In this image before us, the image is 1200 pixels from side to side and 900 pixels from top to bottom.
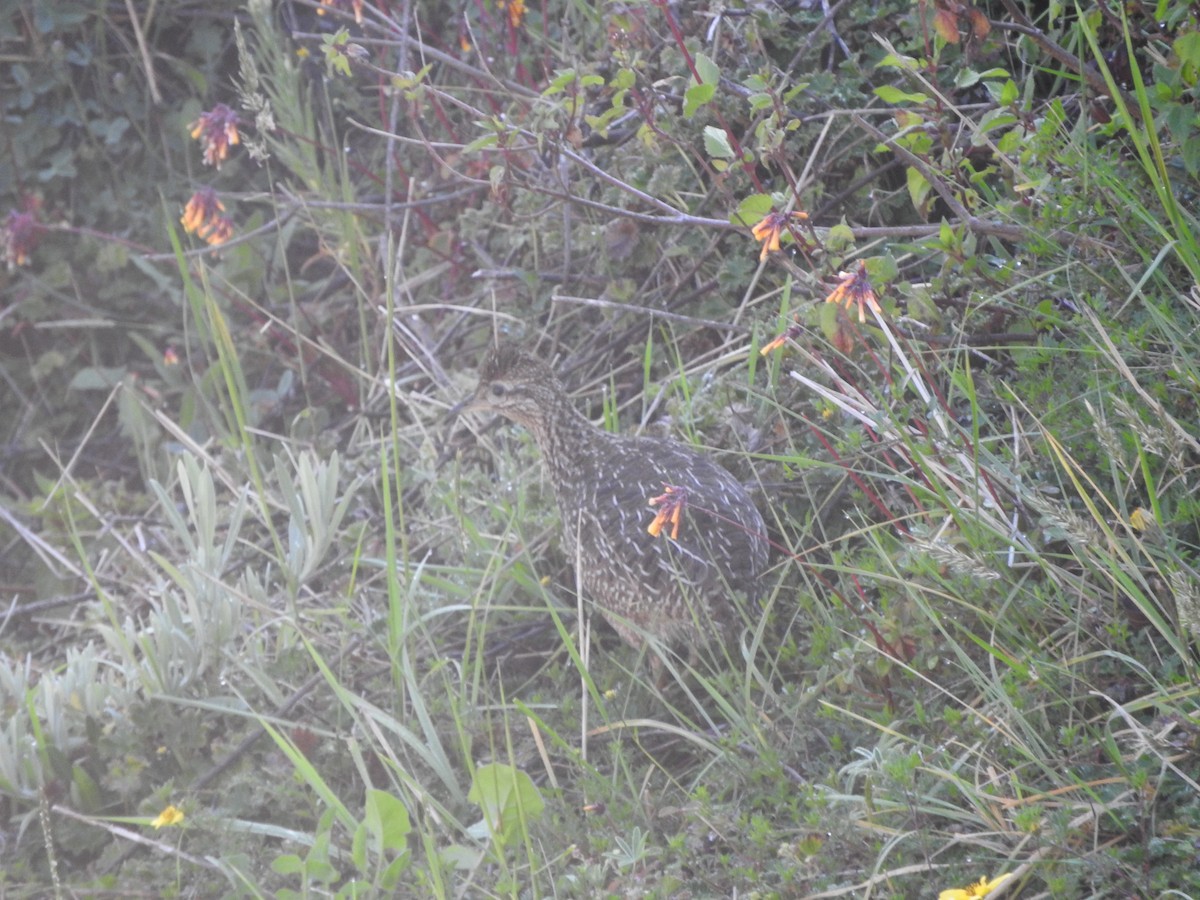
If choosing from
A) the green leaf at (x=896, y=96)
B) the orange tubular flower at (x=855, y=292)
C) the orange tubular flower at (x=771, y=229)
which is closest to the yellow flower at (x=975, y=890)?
the orange tubular flower at (x=855, y=292)

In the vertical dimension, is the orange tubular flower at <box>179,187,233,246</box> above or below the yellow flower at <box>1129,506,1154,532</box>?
below

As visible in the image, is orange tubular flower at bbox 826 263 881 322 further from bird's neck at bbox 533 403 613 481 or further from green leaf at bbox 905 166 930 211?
bird's neck at bbox 533 403 613 481

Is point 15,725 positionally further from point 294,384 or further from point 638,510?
point 294,384

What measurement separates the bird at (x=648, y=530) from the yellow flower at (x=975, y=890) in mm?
1141

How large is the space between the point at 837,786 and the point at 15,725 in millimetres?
2555

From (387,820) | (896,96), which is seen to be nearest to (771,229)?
(896,96)

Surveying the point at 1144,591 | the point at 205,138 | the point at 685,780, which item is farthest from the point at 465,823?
the point at 205,138

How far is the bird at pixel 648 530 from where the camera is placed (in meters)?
3.92

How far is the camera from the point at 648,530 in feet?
11.9

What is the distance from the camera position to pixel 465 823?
12.6 ft

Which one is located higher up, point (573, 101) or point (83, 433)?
point (573, 101)

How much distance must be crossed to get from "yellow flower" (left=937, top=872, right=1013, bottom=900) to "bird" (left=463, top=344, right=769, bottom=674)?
1141 mm

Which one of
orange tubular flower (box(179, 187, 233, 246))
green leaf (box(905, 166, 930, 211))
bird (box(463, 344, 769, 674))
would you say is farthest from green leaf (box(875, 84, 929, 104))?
orange tubular flower (box(179, 187, 233, 246))

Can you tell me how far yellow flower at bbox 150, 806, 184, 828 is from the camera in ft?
12.1
